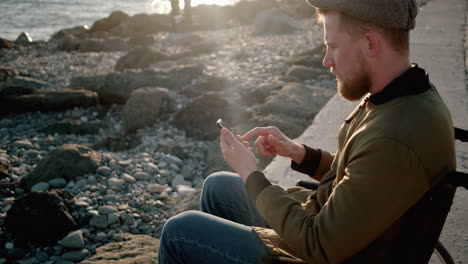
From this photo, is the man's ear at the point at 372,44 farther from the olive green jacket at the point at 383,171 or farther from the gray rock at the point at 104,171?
the gray rock at the point at 104,171

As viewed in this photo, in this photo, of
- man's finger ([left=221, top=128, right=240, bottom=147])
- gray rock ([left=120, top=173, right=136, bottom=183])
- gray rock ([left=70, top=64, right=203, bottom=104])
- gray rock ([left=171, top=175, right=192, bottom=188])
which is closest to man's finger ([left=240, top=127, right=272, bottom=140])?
man's finger ([left=221, top=128, right=240, bottom=147])

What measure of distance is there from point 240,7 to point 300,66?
1645 centimetres

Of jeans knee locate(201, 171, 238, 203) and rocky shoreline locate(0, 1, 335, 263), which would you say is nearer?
jeans knee locate(201, 171, 238, 203)

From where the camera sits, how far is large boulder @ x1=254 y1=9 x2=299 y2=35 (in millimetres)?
15165

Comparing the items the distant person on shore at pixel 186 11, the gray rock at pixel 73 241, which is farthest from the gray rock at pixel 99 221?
the distant person on shore at pixel 186 11

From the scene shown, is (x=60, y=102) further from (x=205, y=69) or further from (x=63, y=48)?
(x=63, y=48)

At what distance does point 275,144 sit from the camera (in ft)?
7.49

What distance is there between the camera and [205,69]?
9227 millimetres

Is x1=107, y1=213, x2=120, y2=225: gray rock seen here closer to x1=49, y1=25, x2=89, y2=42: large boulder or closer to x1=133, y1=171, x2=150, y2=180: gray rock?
x1=133, y1=171, x2=150, y2=180: gray rock

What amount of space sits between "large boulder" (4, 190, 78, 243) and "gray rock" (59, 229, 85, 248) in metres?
0.11

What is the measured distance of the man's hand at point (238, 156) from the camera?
1.91 m

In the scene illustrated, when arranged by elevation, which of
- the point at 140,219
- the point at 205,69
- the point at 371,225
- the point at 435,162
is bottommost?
the point at 140,219

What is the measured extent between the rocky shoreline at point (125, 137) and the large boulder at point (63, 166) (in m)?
0.01

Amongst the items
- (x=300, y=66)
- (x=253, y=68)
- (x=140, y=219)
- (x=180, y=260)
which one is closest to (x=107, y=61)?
(x=253, y=68)
